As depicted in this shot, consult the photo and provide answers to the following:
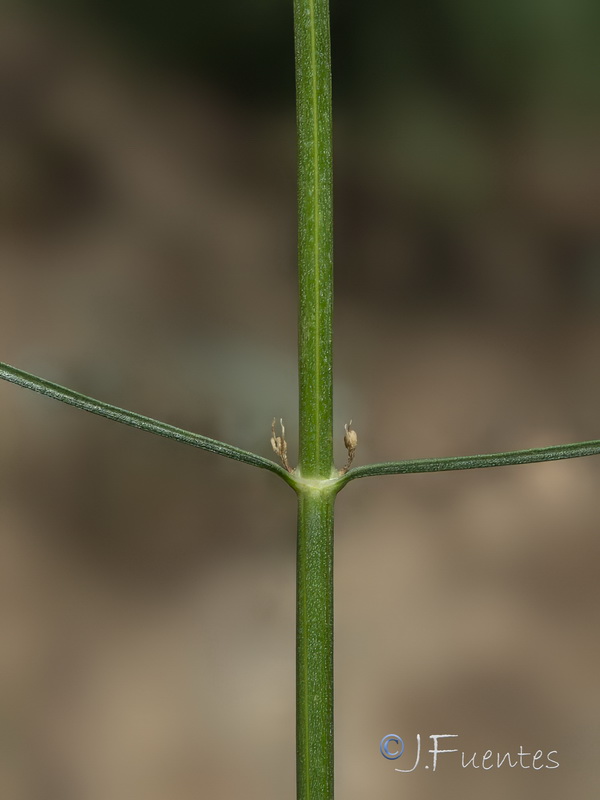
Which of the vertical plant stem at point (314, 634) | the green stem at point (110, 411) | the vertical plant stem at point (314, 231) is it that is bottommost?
the vertical plant stem at point (314, 634)

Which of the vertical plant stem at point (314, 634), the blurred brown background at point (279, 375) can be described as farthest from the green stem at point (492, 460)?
the blurred brown background at point (279, 375)

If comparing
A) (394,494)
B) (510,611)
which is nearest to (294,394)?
(394,494)

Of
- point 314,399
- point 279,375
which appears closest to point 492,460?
point 314,399

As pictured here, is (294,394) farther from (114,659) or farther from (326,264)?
(326,264)

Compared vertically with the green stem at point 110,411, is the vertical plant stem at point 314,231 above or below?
above

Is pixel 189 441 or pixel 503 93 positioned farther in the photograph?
pixel 503 93
